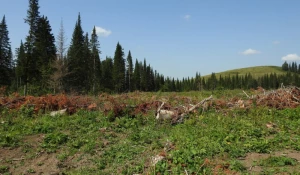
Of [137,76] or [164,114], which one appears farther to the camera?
[137,76]

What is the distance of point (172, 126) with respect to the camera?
930 cm

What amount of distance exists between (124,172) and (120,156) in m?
0.93

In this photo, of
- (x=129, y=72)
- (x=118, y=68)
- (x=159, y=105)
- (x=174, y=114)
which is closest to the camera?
(x=174, y=114)

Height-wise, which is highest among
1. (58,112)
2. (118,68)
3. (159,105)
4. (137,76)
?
(118,68)

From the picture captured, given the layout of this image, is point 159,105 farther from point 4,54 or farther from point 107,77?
point 107,77

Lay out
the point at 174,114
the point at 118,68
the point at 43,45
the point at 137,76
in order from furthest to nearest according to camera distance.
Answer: the point at 137,76, the point at 118,68, the point at 43,45, the point at 174,114

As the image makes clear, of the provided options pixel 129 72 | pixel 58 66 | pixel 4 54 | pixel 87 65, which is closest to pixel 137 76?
pixel 129 72

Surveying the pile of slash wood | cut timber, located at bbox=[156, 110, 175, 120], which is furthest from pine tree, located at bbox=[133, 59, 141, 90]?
cut timber, located at bbox=[156, 110, 175, 120]

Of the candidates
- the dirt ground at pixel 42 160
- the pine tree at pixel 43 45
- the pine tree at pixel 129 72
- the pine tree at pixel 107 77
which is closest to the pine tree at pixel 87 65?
the pine tree at pixel 107 77

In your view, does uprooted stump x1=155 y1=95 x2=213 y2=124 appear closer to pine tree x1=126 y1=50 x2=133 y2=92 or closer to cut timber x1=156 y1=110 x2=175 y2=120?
cut timber x1=156 y1=110 x2=175 y2=120

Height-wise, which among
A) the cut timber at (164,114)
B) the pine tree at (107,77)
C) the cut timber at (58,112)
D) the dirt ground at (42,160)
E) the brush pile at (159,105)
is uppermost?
the pine tree at (107,77)

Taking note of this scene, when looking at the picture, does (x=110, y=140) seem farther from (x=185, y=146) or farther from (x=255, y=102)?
(x=255, y=102)

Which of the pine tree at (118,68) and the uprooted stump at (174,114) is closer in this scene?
the uprooted stump at (174,114)

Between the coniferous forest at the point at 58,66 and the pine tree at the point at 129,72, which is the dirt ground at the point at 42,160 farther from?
the pine tree at the point at 129,72
